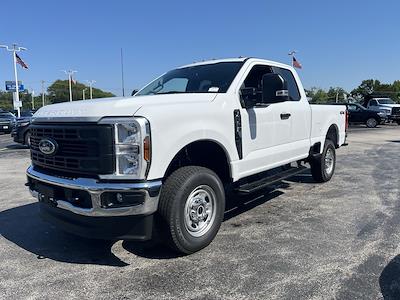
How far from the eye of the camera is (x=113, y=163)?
3.64 m

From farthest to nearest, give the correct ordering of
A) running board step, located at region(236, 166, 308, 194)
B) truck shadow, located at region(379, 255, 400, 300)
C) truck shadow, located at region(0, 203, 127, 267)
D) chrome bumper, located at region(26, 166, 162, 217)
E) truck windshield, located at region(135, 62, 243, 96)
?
truck windshield, located at region(135, 62, 243, 96), running board step, located at region(236, 166, 308, 194), truck shadow, located at region(0, 203, 127, 267), chrome bumper, located at region(26, 166, 162, 217), truck shadow, located at region(379, 255, 400, 300)

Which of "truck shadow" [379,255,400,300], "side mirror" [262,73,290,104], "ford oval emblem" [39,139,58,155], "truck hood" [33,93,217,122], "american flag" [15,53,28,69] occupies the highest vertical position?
"american flag" [15,53,28,69]

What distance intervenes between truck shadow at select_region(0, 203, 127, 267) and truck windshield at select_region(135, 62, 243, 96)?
216 centimetres

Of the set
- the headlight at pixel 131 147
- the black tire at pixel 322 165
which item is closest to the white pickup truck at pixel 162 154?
the headlight at pixel 131 147

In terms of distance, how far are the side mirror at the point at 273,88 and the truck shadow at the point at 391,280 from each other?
2.16m

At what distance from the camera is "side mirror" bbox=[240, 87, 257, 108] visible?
5.01 metres

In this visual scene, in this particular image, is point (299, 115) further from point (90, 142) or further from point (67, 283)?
point (67, 283)

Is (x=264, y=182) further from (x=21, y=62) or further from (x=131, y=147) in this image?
(x=21, y=62)

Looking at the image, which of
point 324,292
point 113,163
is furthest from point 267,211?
point 113,163

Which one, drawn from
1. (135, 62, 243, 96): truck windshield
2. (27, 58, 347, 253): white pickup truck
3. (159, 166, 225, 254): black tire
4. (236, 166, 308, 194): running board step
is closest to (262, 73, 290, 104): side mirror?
(27, 58, 347, 253): white pickup truck

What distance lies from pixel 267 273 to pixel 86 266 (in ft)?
5.86

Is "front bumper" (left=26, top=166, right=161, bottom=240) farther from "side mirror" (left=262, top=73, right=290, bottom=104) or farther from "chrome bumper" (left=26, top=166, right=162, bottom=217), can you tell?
"side mirror" (left=262, top=73, right=290, bottom=104)

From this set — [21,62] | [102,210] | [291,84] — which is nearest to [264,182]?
[291,84]

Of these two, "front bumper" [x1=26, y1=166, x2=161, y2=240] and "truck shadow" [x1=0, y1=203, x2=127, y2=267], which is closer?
"front bumper" [x1=26, y1=166, x2=161, y2=240]
